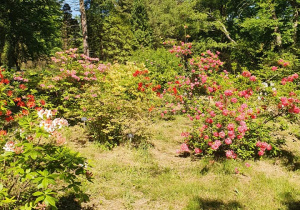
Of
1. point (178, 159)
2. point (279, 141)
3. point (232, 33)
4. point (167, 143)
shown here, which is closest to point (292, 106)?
point (279, 141)

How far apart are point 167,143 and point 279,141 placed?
2750 mm

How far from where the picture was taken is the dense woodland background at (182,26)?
29.9 feet

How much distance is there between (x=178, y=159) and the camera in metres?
4.77

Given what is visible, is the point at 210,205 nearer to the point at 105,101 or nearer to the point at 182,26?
the point at 105,101

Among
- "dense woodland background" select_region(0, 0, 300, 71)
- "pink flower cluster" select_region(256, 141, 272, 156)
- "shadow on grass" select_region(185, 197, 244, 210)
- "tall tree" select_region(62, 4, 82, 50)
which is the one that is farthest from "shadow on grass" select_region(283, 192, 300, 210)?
"tall tree" select_region(62, 4, 82, 50)

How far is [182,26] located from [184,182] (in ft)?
65.7

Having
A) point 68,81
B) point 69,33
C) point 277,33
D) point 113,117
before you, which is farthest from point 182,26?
point 69,33

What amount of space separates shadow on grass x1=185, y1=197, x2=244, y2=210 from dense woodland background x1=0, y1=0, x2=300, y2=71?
3.81 m

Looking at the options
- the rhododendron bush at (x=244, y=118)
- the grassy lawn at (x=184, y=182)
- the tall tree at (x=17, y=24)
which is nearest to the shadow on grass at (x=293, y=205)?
the grassy lawn at (x=184, y=182)

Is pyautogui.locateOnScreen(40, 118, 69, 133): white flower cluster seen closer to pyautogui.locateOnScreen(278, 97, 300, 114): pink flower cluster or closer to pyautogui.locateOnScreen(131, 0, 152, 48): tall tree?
pyautogui.locateOnScreen(278, 97, 300, 114): pink flower cluster

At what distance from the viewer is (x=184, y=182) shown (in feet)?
12.4

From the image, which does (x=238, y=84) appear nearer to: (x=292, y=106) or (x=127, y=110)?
(x=292, y=106)

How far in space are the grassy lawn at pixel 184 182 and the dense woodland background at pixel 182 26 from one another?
2993 mm

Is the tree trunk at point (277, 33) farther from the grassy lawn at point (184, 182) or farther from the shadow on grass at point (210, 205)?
the shadow on grass at point (210, 205)
